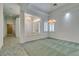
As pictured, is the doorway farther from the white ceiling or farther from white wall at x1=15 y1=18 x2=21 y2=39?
the white ceiling

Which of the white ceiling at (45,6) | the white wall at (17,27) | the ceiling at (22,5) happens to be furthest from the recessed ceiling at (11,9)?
the white ceiling at (45,6)

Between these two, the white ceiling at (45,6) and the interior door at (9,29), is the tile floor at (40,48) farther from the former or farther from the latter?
the white ceiling at (45,6)

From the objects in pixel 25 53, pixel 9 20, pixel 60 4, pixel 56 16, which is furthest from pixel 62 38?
pixel 9 20

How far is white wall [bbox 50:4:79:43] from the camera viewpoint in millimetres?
1952

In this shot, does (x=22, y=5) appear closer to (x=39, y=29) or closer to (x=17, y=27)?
(x=17, y=27)

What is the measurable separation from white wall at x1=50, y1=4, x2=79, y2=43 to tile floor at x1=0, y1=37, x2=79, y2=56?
0.43 feet

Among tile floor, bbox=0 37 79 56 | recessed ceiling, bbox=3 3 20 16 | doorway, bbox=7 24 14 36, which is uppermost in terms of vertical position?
recessed ceiling, bbox=3 3 20 16

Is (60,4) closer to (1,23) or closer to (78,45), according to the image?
(78,45)

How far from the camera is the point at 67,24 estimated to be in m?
2.04

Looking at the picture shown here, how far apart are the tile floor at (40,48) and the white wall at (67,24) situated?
131 millimetres

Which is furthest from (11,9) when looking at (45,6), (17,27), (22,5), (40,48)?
(40,48)

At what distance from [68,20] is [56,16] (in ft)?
0.96

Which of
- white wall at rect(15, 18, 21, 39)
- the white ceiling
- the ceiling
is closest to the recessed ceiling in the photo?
the ceiling

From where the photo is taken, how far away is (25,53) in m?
1.95
